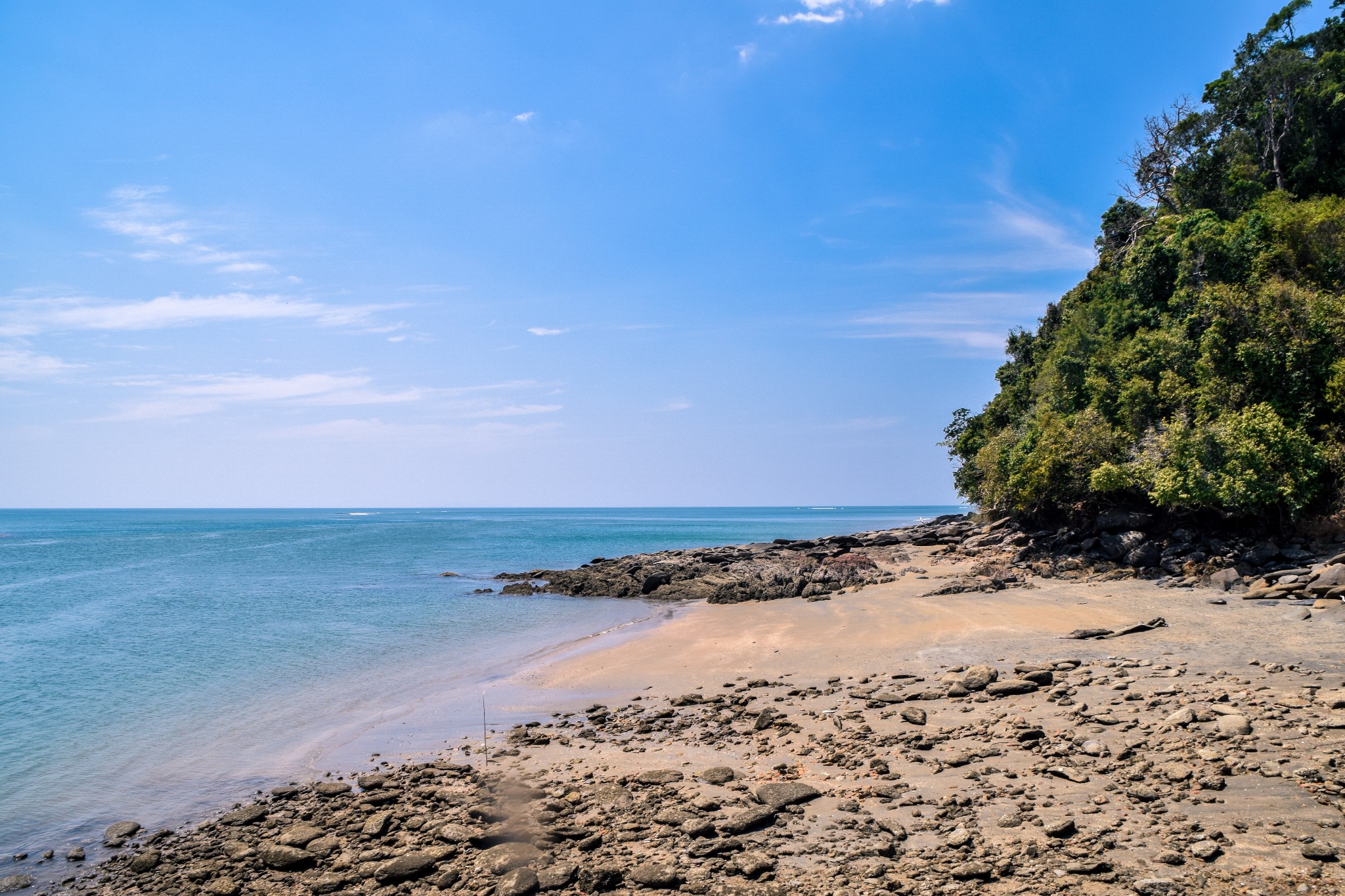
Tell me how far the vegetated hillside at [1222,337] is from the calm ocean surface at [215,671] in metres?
19.6

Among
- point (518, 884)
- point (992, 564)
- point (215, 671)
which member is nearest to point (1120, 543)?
point (992, 564)

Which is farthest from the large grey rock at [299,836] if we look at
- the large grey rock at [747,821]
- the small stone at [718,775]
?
the large grey rock at [747,821]

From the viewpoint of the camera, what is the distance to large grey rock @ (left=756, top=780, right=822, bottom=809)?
802 cm

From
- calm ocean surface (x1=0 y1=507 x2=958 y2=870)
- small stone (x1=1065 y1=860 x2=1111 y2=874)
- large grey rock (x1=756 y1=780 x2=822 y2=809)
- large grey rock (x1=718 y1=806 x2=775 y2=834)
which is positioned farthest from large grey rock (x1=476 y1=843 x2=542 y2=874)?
calm ocean surface (x1=0 y1=507 x2=958 y2=870)

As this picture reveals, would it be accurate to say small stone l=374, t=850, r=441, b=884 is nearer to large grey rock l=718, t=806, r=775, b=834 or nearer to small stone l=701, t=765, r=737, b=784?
large grey rock l=718, t=806, r=775, b=834

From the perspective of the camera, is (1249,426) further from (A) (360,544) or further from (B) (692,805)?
(A) (360,544)

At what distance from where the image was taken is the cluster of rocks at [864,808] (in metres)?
6.33

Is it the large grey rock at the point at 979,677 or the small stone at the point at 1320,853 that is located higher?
the small stone at the point at 1320,853

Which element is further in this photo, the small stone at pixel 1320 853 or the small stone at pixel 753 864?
the small stone at pixel 753 864

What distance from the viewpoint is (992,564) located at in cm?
3061

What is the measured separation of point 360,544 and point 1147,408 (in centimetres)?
7643

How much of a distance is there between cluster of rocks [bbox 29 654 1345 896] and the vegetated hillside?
13.8 metres

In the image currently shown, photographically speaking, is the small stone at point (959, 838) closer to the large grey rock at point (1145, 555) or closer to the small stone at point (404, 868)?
the small stone at point (404, 868)

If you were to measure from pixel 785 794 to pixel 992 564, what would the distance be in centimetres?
2569
